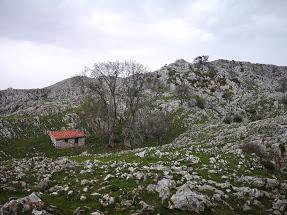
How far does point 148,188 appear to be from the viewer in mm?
18156

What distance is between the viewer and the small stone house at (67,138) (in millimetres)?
51438

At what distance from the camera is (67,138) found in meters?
52.1

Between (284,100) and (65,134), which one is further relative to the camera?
(284,100)

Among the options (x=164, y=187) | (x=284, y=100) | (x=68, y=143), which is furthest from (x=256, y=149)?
(x=284, y=100)

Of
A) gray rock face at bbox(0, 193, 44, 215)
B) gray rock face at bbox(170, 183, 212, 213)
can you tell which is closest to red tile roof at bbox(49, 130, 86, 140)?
gray rock face at bbox(0, 193, 44, 215)

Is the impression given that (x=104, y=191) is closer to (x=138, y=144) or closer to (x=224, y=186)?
(x=224, y=186)

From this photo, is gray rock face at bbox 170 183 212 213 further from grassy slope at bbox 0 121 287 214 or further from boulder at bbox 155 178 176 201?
boulder at bbox 155 178 176 201

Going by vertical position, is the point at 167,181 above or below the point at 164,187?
above

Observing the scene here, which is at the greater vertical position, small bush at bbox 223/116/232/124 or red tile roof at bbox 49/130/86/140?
small bush at bbox 223/116/232/124

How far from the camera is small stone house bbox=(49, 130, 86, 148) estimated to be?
5144 cm

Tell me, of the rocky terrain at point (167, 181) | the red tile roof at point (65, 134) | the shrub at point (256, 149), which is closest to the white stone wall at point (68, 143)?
the red tile roof at point (65, 134)

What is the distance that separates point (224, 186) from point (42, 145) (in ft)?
129

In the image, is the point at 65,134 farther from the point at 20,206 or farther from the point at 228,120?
the point at 20,206

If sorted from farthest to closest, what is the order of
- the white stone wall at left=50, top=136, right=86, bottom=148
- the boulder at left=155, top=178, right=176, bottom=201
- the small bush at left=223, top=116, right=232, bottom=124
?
the small bush at left=223, top=116, right=232, bottom=124
the white stone wall at left=50, top=136, right=86, bottom=148
the boulder at left=155, top=178, right=176, bottom=201
